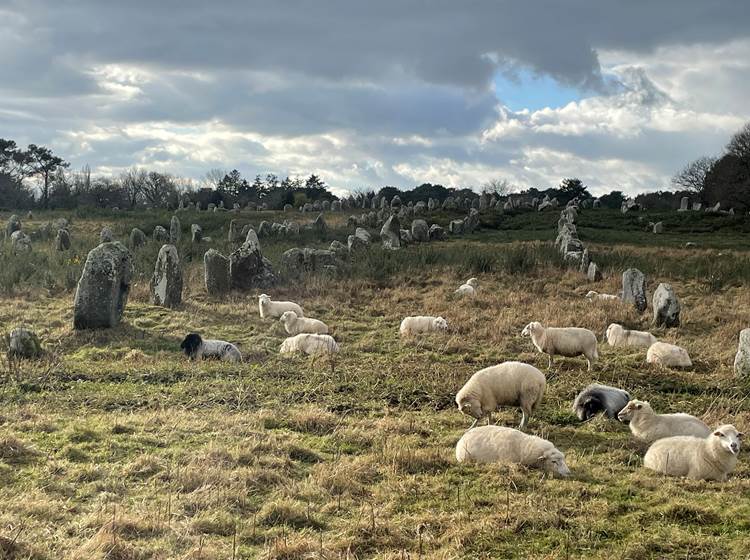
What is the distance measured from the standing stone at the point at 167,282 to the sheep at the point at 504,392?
10960mm

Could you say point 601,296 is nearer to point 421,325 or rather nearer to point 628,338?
point 628,338

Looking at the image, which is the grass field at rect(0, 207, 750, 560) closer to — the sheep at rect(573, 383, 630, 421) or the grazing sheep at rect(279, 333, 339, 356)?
the sheep at rect(573, 383, 630, 421)

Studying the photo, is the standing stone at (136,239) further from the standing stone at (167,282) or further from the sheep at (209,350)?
the sheep at (209,350)

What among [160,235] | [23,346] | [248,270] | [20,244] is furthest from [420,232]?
[23,346]

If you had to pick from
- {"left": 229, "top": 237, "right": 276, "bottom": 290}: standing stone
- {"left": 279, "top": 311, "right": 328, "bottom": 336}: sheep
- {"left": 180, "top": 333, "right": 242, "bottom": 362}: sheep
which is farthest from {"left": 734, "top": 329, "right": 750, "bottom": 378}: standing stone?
{"left": 229, "top": 237, "right": 276, "bottom": 290}: standing stone

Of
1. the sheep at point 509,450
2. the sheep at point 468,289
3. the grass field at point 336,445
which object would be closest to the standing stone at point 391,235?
the sheep at point 468,289

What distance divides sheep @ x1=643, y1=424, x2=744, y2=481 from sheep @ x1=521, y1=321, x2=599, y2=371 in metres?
4.69

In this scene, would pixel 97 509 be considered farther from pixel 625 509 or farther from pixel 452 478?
pixel 625 509

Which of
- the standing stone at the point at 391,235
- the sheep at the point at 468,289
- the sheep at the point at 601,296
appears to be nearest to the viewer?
the sheep at the point at 601,296

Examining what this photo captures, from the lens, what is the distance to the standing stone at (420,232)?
34.7 m

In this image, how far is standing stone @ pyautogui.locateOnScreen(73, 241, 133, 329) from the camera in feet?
49.3

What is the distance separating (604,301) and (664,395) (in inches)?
312

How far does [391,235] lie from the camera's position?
Result: 32.1m

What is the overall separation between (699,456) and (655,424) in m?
1.23
